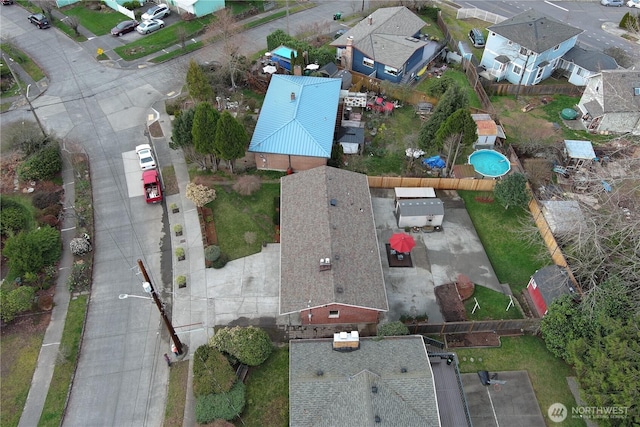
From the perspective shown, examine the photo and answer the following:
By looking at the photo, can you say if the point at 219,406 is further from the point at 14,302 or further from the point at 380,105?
the point at 380,105

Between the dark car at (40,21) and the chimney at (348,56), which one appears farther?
the dark car at (40,21)

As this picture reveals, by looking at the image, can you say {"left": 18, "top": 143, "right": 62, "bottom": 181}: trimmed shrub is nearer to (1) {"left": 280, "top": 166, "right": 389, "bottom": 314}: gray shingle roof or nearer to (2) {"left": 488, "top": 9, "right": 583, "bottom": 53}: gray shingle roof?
(1) {"left": 280, "top": 166, "right": 389, "bottom": 314}: gray shingle roof

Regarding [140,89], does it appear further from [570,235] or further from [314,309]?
[570,235]

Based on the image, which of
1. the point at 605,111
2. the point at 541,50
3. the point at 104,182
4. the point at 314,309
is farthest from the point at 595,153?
the point at 104,182

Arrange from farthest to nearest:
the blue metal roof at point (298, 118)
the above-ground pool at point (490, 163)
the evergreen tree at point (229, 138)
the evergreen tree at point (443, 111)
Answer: the above-ground pool at point (490, 163) < the blue metal roof at point (298, 118) < the evergreen tree at point (443, 111) < the evergreen tree at point (229, 138)

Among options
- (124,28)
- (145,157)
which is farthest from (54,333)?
(124,28)

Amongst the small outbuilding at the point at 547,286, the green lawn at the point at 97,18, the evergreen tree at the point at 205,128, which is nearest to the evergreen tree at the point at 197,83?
the evergreen tree at the point at 205,128

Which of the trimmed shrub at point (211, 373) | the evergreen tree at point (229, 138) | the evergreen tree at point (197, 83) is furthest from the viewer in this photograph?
the evergreen tree at point (197, 83)

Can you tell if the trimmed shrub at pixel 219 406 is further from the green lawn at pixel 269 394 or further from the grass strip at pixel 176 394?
the grass strip at pixel 176 394
